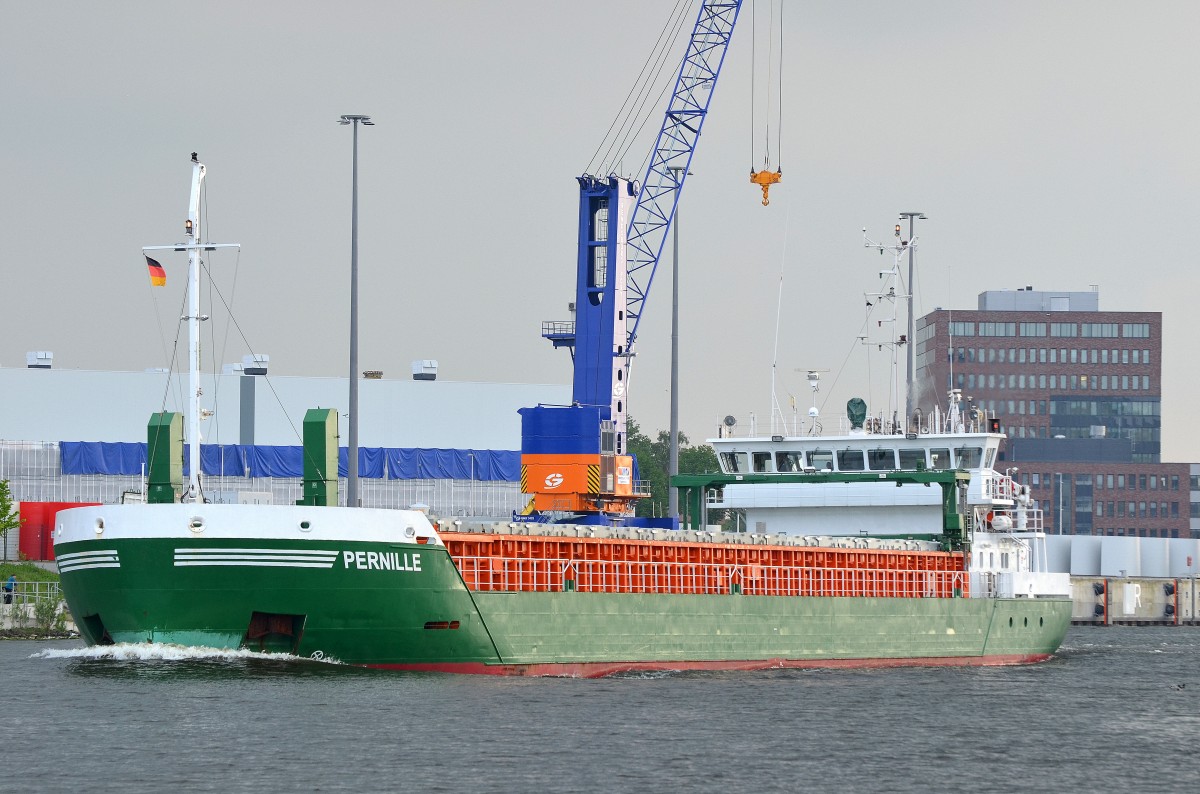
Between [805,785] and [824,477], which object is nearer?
[805,785]

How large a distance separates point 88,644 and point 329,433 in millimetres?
8564

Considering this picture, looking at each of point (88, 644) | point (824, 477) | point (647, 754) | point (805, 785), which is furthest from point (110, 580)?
point (824, 477)

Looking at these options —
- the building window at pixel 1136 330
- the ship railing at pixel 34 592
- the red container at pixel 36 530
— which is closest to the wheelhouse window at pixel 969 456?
the ship railing at pixel 34 592

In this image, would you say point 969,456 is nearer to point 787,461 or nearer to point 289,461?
point 787,461

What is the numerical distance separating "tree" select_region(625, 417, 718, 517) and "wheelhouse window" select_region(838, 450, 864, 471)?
249ft

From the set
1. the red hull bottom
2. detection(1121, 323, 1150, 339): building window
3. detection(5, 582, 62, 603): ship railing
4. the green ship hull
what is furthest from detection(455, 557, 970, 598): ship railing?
detection(1121, 323, 1150, 339): building window

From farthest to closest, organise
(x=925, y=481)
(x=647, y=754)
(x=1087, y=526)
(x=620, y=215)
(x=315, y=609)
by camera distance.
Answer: (x=1087, y=526)
(x=620, y=215)
(x=925, y=481)
(x=315, y=609)
(x=647, y=754)

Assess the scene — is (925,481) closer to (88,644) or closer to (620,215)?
(620,215)

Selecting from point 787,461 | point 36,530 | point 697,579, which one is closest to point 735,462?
point 787,461

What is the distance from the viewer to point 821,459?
66000 mm

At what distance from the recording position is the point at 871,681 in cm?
5262

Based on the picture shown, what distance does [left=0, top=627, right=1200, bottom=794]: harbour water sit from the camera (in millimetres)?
33375

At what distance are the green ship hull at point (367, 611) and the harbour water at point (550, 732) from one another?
2.62 ft

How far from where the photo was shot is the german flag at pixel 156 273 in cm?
4744
